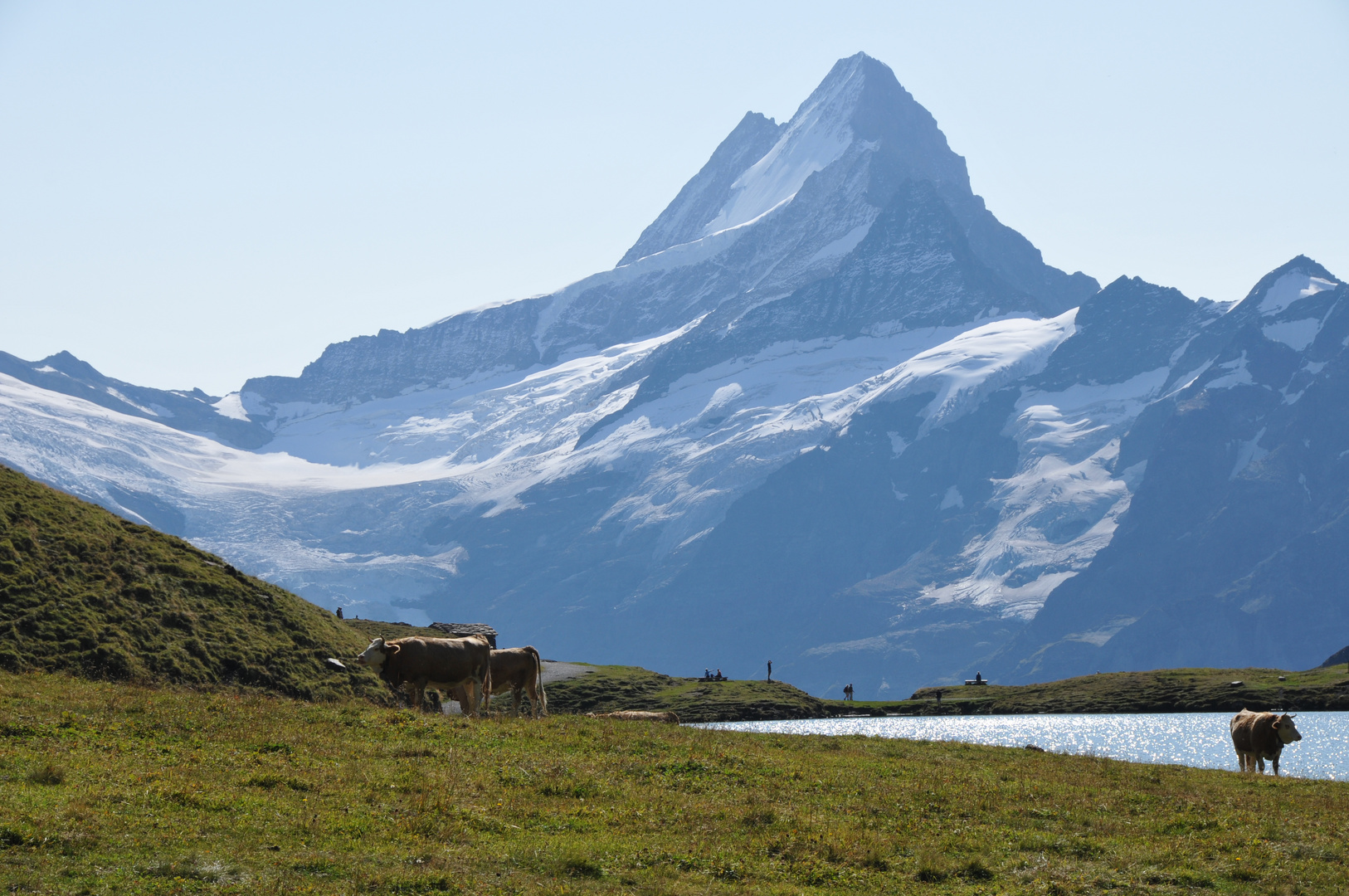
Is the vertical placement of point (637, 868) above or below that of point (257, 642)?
below

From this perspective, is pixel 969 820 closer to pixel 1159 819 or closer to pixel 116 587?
pixel 1159 819

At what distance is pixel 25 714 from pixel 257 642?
57.4 feet

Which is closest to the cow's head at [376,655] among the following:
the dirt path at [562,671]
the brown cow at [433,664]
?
the brown cow at [433,664]

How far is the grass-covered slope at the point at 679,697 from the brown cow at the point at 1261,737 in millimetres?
64345

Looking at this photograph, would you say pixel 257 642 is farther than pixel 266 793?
Yes

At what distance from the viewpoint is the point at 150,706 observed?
29125 millimetres

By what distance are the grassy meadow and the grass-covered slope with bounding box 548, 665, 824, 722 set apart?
2776 inches

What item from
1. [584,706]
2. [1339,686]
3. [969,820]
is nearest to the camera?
[969,820]

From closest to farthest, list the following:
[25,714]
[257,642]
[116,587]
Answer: [25,714]
[116,587]
[257,642]

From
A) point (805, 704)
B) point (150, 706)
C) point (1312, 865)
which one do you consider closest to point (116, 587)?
point (150, 706)

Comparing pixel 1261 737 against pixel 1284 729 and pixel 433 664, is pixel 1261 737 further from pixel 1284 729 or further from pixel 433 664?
pixel 433 664

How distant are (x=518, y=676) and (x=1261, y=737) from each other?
25223mm

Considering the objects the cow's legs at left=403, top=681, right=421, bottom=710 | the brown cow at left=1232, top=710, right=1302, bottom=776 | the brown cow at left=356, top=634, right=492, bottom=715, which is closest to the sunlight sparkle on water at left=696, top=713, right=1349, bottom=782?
the brown cow at left=1232, top=710, right=1302, bottom=776

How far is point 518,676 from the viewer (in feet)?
133
